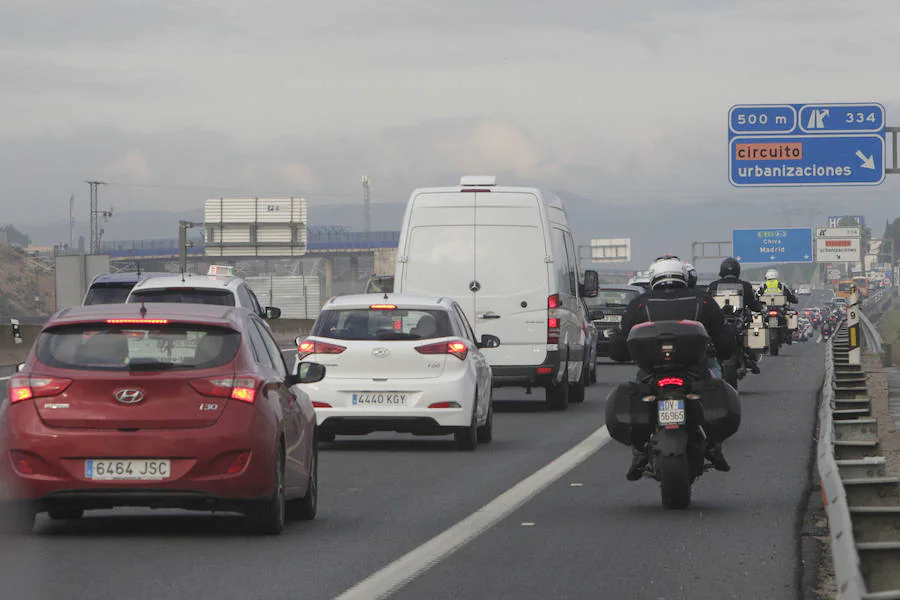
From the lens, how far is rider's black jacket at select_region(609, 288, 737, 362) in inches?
479

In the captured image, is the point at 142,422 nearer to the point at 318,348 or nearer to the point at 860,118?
the point at 318,348

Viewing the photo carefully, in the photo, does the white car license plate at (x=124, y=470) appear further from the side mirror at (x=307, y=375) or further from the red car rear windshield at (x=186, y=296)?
the red car rear windshield at (x=186, y=296)

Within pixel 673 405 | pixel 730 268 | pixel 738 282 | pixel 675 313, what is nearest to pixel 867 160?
pixel 738 282

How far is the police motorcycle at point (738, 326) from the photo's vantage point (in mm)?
21250

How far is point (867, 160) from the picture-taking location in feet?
152

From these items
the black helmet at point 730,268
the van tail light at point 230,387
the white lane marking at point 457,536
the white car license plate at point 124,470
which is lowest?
the white lane marking at point 457,536

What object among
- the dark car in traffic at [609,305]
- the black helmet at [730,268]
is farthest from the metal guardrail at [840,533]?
the dark car in traffic at [609,305]

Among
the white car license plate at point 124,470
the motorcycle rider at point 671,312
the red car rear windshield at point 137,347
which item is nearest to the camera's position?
the white car license plate at point 124,470

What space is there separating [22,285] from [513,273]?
533 feet

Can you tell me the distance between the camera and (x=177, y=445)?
1021cm

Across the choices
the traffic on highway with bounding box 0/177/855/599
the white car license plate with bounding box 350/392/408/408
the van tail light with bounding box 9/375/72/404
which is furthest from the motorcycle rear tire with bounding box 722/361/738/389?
the van tail light with bounding box 9/375/72/404

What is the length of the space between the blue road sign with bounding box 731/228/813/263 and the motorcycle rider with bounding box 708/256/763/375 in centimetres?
7423

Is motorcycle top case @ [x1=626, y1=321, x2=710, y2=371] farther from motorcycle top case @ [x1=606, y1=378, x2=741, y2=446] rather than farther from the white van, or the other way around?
the white van

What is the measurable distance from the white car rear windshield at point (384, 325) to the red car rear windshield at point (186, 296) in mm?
4928
